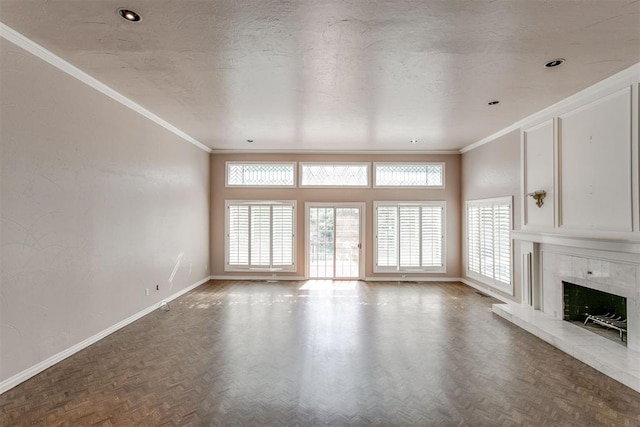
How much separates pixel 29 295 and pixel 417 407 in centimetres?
346

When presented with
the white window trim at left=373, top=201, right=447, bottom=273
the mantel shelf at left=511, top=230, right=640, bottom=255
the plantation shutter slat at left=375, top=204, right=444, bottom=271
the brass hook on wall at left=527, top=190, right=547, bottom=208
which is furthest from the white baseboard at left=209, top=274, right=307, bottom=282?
the brass hook on wall at left=527, top=190, right=547, bottom=208

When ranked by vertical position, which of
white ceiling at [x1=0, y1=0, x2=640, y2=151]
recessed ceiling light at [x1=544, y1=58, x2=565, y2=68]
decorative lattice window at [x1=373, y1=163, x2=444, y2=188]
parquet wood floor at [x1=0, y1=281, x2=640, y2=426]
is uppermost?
white ceiling at [x1=0, y1=0, x2=640, y2=151]

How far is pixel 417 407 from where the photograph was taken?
235 cm

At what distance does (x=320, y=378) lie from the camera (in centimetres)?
276

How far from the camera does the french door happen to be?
696cm

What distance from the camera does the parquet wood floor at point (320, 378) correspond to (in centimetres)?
225

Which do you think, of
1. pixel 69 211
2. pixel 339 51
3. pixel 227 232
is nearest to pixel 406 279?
pixel 227 232

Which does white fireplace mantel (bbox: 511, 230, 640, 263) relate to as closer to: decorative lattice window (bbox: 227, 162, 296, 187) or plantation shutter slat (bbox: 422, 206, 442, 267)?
plantation shutter slat (bbox: 422, 206, 442, 267)

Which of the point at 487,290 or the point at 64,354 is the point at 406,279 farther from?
the point at 64,354

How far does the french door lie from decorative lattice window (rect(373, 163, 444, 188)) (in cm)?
92

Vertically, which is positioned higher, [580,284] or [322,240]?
[322,240]

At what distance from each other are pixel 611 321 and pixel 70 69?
21.6 feet

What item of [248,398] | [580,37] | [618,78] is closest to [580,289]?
[618,78]

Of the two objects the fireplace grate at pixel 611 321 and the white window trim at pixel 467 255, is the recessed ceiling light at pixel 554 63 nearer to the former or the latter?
the white window trim at pixel 467 255
